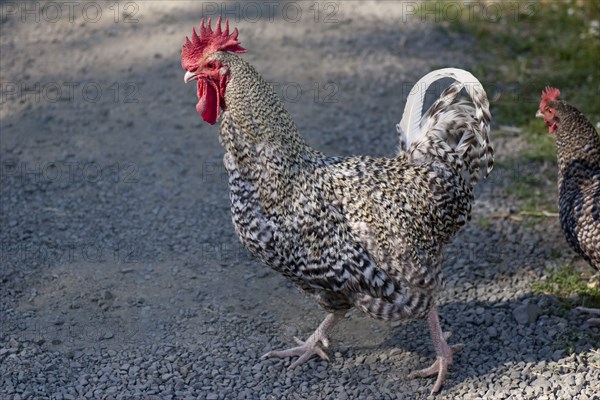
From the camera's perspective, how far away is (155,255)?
24.4ft

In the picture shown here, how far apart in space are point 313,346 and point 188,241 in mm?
1971

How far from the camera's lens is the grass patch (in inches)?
268

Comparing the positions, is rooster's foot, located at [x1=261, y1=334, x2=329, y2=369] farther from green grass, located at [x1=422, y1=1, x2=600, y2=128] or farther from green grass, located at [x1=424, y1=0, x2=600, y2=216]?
green grass, located at [x1=422, y1=1, x2=600, y2=128]

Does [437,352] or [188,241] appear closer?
[437,352]

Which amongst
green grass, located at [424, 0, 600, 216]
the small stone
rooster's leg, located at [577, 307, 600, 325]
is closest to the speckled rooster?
the small stone

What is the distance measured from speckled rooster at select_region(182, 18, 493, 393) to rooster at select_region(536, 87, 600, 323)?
1177 mm

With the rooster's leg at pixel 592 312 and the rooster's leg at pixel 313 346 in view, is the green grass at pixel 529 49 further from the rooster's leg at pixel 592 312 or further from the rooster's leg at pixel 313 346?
the rooster's leg at pixel 313 346

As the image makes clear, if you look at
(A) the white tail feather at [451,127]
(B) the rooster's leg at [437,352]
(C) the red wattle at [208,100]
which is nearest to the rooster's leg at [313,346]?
(B) the rooster's leg at [437,352]

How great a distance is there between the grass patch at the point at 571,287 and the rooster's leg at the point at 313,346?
1919mm

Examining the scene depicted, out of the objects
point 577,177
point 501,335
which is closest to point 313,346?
point 501,335

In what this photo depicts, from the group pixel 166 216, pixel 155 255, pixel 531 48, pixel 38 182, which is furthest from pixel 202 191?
pixel 531 48

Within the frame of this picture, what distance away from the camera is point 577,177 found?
22.1 ft

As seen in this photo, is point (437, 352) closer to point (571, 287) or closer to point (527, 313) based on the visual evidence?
point (527, 313)

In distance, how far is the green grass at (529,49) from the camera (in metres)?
9.73
